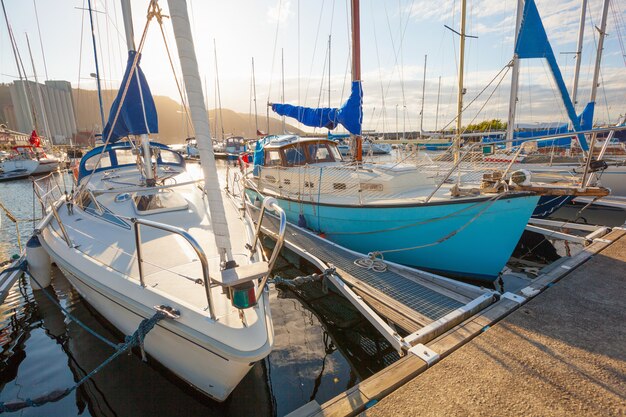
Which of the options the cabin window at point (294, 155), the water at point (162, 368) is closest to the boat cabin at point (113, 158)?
the water at point (162, 368)

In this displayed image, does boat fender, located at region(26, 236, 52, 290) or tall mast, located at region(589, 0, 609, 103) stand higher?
tall mast, located at region(589, 0, 609, 103)

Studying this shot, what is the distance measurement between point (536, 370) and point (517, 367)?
0.15m

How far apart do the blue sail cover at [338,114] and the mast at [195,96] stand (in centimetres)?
600

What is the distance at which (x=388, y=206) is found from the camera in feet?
19.5

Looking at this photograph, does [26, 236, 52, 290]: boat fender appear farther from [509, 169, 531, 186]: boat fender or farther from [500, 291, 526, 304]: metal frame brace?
[509, 169, 531, 186]: boat fender

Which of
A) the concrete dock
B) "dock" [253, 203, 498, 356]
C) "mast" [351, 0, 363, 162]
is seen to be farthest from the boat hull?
"mast" [351, 0, 363, 162]

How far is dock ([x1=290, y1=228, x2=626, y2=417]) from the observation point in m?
2.36

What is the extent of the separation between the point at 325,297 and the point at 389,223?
2.02 metres

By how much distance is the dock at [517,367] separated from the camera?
2.36 metres

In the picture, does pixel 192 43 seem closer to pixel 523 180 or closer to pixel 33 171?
pixel 523 180

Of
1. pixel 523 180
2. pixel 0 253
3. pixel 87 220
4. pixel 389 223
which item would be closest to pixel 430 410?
pixel 389 223

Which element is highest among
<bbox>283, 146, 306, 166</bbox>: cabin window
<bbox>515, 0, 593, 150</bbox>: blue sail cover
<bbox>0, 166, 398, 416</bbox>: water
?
<bbox>515, 0, 593, 150</bbox>: blue sail cover

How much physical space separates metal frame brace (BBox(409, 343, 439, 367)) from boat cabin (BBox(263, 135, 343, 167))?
6418mm

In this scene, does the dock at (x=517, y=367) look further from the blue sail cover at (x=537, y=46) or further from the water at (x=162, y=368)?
the blue sail cover at (x=537, y=46)
